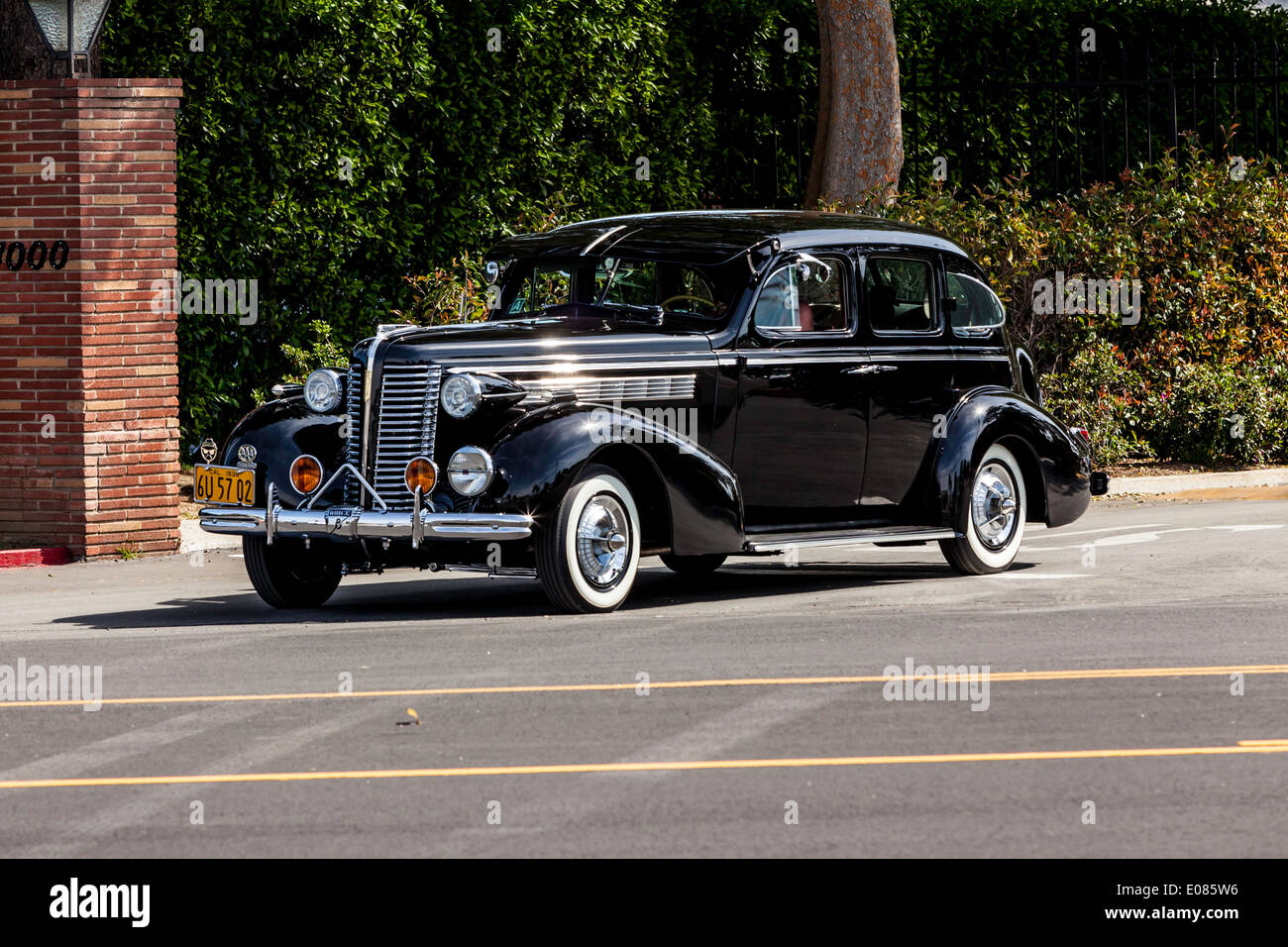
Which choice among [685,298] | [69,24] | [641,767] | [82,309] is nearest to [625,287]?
[685,298]

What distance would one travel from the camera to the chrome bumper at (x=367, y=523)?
989 centimetres

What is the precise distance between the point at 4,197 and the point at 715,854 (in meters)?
9.78

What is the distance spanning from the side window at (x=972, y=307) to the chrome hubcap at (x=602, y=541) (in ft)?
9.92

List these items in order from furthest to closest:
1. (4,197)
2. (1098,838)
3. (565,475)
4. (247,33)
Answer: (247,33), (4,197), (565,475), (1098,838)

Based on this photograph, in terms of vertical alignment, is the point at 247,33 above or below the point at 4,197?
above

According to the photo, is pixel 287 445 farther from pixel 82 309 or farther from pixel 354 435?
pixel 82 309

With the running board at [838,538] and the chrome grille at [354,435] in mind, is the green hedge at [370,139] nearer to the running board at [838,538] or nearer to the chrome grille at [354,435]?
the chrome grille at [354,435]

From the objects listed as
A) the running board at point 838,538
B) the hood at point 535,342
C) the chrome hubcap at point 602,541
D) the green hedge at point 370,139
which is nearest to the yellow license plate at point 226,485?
the hood at point 535,342

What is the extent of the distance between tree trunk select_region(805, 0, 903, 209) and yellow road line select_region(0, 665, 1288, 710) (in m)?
12.2

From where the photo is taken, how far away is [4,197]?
13.8 meters

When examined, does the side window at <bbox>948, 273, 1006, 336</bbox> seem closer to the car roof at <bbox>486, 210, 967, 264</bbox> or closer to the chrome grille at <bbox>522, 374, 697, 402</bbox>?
the car roof at <bbox>486, 210, 967, 264</bbox>

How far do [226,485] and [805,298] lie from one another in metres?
3.44
